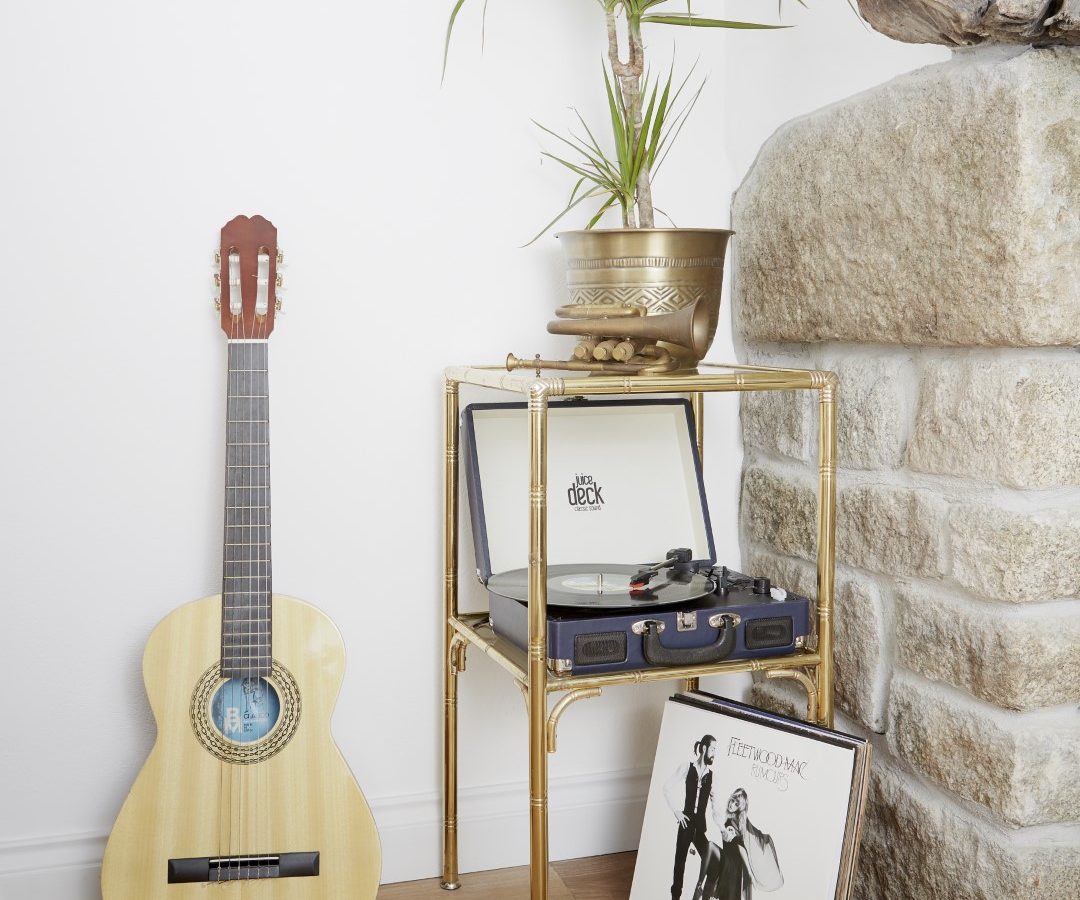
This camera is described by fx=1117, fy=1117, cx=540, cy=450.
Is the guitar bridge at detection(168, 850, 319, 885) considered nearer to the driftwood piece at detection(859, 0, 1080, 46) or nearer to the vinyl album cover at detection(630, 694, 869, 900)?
the vinyl album cover at detection(630, 694, 869, 900)

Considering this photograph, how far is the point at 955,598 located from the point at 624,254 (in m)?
0.63

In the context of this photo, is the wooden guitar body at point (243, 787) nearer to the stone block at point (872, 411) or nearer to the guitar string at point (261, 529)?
the guitar string at point (261, 529)

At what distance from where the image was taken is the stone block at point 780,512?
5.80ft

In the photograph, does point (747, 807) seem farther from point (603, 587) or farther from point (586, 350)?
point (586, 350)

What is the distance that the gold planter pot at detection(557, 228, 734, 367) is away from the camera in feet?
5.00

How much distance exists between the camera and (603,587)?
1.59 metres

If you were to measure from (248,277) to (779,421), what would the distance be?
882 mm

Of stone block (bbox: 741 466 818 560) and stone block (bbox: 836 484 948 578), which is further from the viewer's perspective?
stone block (bbox: 741 466 818 560)

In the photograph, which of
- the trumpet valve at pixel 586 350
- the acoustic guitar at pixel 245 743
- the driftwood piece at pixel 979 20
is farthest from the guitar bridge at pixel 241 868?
the driftwood piece at pixel 979 20

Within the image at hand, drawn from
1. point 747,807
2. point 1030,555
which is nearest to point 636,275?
point 1030,555

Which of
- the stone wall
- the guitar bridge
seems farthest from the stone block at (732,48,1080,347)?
the guitar bridge

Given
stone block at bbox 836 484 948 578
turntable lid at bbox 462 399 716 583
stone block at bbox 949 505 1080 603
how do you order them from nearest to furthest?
stone block at bbox 949 505 1080 603 → stone block at bbox 836 484 948 578 → turntable lid at bbox 462 399 716 583

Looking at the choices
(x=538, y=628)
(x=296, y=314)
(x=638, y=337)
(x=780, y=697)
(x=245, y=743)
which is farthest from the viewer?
(x=780, y=697)

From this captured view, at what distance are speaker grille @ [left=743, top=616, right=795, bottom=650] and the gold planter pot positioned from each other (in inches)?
14.6
